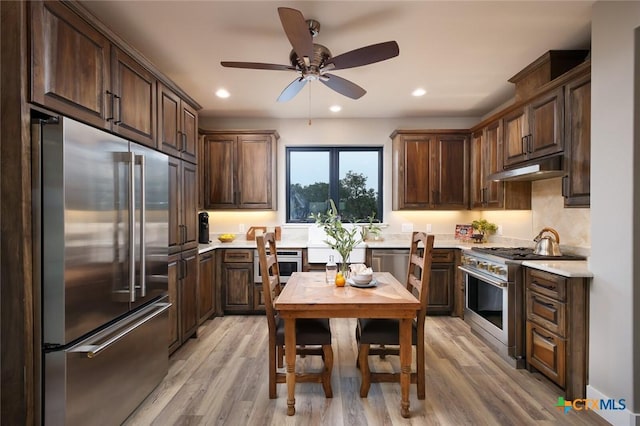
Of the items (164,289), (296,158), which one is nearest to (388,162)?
(296,158)

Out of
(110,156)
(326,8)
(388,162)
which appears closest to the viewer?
(110,156)

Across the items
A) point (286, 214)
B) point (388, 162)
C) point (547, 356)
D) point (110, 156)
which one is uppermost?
point (388, 162)

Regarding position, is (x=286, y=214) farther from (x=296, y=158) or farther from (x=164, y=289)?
(x=164, y=289)

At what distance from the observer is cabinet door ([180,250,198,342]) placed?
10.2 feet

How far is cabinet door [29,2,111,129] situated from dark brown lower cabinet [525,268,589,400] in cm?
329

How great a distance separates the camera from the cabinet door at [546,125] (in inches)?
103

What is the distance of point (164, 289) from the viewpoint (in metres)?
2.50

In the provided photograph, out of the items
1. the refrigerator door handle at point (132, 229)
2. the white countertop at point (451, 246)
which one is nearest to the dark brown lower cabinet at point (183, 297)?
the white countertop at point (451, 246)

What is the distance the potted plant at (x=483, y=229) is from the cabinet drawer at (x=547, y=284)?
1.62 meters

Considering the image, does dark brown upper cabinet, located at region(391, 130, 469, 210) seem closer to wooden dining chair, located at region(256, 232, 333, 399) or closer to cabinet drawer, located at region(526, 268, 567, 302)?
cabinet drawer, located at region(526, 268, 567, 302)

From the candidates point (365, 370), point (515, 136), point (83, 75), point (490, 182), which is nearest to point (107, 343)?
point (83, 75)

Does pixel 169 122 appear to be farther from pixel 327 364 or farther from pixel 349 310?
pixel 327 364

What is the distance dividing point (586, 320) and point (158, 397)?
309 centimetres

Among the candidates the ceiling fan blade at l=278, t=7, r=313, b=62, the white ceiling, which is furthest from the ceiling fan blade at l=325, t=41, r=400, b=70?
the white ceiling
